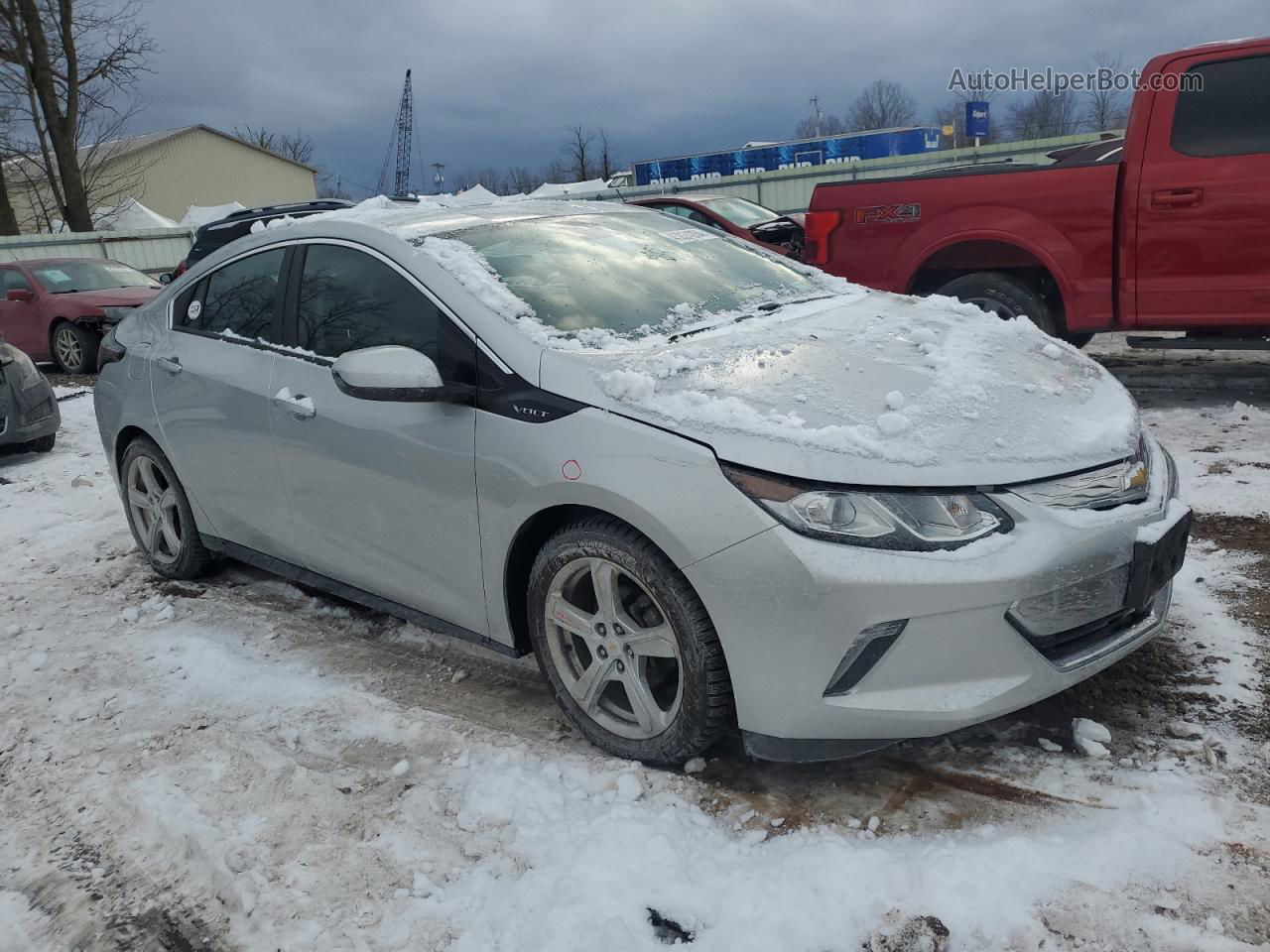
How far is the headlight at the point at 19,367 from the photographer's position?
779cm

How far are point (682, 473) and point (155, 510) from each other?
3.28 meters

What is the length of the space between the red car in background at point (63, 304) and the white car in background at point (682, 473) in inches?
353

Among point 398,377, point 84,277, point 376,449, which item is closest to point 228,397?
point 376,449

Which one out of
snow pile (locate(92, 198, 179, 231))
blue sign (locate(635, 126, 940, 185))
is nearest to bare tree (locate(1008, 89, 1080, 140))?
blue sign (locate(635, 126, 940, 185))

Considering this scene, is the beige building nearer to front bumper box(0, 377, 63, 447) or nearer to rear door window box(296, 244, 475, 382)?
front bumper box(0, 377, 63, 447)

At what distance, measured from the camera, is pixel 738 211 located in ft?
38.4

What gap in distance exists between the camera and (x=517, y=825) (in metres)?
2.67

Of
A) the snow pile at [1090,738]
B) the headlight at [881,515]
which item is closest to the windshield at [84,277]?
the headlight at [881,515]

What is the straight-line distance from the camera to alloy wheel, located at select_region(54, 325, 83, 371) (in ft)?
38.6

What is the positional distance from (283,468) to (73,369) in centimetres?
983

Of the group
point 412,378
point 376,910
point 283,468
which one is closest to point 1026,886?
point 376,910

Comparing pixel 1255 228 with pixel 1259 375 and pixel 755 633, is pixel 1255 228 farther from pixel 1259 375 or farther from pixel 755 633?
pixel 755 633

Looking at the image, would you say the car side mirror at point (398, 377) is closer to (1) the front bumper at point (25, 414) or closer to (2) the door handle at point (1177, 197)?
(2) the door handle at point (1177, 197)

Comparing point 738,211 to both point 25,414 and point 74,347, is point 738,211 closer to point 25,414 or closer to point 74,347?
point 25,414
